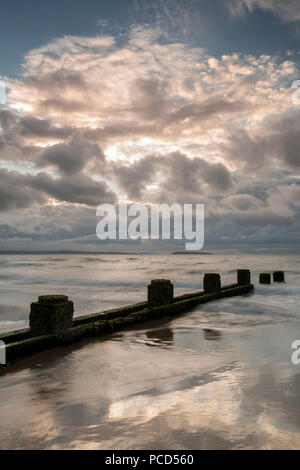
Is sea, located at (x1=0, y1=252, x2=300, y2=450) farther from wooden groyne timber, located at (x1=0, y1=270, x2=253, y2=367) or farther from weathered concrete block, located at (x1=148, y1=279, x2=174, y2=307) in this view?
weathered concrete block, located at (x1=148, y1=279, x2=174, y2=307)

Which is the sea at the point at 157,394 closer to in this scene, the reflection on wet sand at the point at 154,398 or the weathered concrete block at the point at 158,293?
the reflection on wet sand at the point at 154,398

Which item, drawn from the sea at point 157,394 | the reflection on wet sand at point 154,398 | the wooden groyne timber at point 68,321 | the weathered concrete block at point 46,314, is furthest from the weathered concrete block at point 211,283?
the weathered concrete block at point 46,314

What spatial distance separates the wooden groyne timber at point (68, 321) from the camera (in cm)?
595

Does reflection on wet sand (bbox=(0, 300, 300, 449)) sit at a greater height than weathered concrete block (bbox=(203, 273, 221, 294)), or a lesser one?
lesser

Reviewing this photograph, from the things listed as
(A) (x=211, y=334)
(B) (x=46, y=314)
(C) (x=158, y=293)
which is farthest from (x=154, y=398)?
(C) (x=158, y=293)

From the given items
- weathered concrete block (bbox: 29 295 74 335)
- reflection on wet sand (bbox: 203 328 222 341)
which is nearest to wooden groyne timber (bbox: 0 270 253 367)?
weathered concrete block (bbox: 29 295 74 335)

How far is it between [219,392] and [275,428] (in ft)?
3.27

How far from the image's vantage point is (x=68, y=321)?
663 cm

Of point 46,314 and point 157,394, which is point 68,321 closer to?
point 46,314

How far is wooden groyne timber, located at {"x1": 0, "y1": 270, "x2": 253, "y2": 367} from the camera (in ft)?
19.5

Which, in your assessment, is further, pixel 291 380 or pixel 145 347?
pixel 145 347

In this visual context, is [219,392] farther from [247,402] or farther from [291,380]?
A: [291,380]

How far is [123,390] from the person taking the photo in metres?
4.41

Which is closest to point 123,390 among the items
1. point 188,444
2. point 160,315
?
point 188,444
